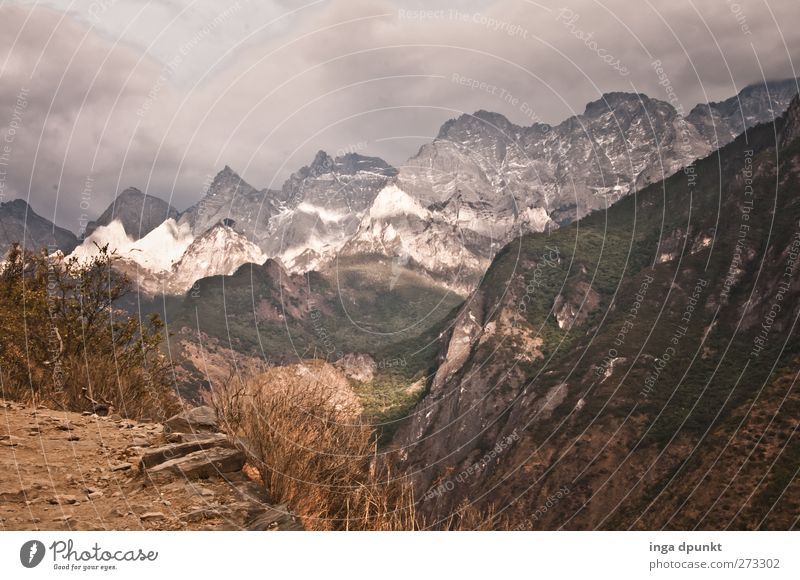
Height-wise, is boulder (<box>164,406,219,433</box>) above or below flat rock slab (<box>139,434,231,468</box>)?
above

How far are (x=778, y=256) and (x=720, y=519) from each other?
295ft

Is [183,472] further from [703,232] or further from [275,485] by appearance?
[703,232]

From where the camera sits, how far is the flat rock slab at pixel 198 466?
8.77m

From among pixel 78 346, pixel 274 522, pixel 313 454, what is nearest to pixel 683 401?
pixel 78 346

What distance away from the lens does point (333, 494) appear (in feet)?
30.9


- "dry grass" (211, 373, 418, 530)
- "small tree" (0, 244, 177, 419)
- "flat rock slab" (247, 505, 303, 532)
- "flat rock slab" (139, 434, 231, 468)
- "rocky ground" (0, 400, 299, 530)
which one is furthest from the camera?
"small tree" (0, 244, 177, 419)

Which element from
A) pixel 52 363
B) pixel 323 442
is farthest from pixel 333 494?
pixel 52 363

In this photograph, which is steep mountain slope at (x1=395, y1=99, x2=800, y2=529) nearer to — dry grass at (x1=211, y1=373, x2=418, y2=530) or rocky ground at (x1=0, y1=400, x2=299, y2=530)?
dry grass at (x1=211, y1=373, x2=418, y2=530)

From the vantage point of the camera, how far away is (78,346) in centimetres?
1714

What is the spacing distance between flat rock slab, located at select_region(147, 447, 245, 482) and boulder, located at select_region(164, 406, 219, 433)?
169cm

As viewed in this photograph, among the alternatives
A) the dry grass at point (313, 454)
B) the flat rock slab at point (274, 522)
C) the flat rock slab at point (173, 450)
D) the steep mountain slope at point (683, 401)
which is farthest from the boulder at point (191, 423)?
the steep mountain slope at point (683, 401)

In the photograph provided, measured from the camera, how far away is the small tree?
14570 mm

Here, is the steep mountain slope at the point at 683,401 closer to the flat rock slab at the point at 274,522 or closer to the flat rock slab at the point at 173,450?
the flat rock slab at the point at 173,450

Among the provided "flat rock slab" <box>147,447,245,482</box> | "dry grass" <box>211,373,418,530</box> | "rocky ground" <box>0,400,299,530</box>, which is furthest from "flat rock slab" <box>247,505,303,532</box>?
"flat rock slab" <box>147,447,245,482</box>
